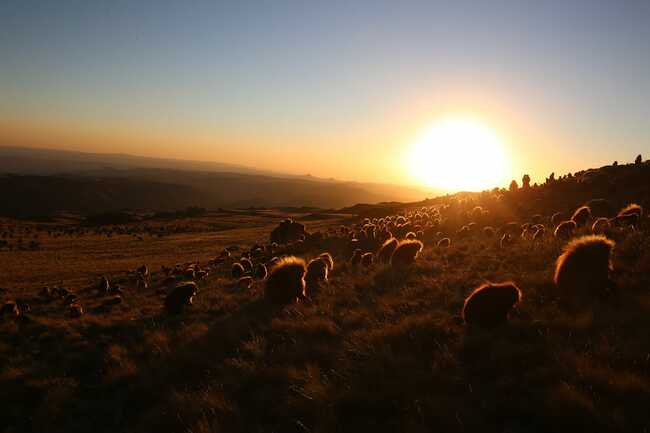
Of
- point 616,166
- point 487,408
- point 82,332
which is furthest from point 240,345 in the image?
point 616,166

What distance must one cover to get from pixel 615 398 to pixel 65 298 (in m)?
21.1

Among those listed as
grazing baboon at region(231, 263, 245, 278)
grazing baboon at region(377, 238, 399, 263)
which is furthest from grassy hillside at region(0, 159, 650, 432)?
grazing baboon at region(231, 263, 245, 278)

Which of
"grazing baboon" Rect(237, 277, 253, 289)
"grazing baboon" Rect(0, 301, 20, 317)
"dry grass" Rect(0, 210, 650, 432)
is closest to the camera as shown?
"dry grass" Rect(0, 210, 650, 432)

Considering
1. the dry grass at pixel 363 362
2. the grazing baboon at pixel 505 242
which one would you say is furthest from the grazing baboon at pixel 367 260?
the grazing baboon at pixel 505 242

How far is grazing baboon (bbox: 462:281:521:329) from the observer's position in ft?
22.8

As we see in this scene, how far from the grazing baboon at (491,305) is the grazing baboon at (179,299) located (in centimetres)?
1060

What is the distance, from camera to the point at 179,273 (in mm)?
25406

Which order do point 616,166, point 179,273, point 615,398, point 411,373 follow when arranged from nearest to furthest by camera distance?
point 615,398 < point 411,373 < point 179,273 < point 616,166

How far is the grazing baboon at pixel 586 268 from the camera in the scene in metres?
7.32

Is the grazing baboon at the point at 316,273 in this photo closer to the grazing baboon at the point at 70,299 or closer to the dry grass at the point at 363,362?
the dry grass at the point at 363,362

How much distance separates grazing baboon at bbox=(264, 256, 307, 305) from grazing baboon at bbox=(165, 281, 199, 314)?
3931 millimetres

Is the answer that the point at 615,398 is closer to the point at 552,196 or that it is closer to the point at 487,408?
the point at 487,408

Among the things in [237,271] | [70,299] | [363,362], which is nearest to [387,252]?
[237,271]

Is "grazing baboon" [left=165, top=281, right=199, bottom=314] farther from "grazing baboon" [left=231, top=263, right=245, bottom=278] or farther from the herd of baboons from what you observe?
"grazing baboon" [left=231, top=263, right=245, bottom=278]
